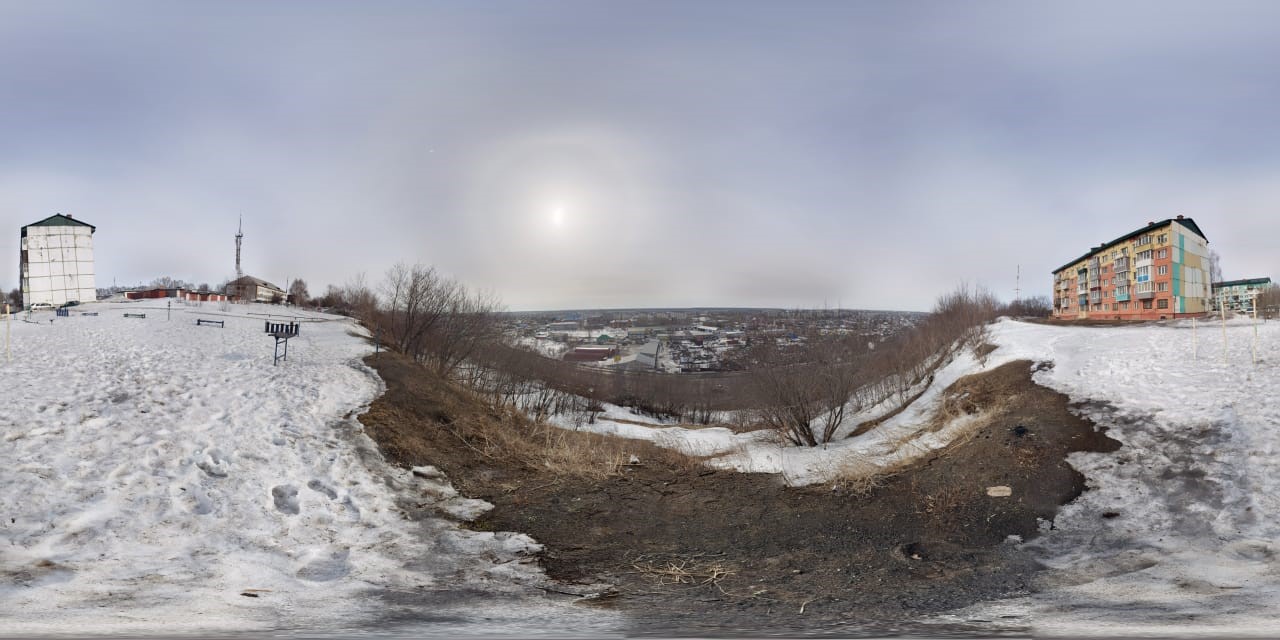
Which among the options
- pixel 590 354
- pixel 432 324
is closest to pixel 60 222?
pixel 432 324

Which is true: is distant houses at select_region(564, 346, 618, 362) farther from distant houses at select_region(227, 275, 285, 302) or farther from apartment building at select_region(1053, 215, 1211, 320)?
apartment building at select_region(1053, 215, 1211, 320)

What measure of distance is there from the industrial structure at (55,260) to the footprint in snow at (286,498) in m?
31.8

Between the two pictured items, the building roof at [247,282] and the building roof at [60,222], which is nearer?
the building roof at [60,222]

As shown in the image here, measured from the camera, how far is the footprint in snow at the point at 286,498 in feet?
23.0

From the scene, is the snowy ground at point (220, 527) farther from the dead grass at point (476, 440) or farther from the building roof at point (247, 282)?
the building roof at point (247, 282)

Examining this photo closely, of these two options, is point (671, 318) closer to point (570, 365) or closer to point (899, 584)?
point (570, 365)

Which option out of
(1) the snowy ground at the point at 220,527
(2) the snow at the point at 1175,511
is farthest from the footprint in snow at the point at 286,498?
(2) the snow at the point at 1175,511

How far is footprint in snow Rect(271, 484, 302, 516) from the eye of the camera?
700 cm

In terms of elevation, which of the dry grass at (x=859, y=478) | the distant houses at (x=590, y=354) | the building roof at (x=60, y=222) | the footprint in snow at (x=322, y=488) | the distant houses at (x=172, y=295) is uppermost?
the building roof at (x=60, y=222)

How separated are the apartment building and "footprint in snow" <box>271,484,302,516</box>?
149 ft

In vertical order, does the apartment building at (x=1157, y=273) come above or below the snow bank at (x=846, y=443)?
above

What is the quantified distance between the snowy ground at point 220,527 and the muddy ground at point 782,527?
71cm

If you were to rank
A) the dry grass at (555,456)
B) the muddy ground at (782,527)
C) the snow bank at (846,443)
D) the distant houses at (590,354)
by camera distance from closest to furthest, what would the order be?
the muddy ground at (782,527) → the dry grass at (555,456) → the snow bank at (846,443) → the distant houses at (590,354)

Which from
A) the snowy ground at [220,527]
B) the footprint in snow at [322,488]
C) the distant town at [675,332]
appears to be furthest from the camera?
the distant town at [675,332]
